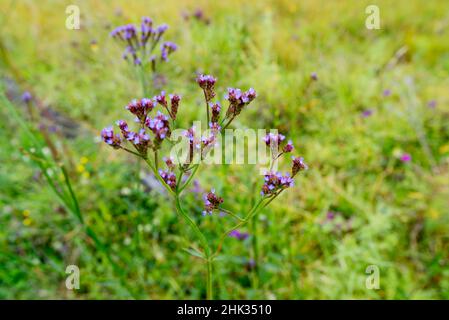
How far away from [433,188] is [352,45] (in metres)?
2.02

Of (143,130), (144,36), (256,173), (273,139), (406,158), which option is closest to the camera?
(143,130)

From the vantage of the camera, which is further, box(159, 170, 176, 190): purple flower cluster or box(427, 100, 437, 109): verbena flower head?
box(427, 100, 437, 109): verbena flower head

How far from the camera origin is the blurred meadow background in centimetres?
213

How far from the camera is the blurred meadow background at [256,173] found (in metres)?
2.13

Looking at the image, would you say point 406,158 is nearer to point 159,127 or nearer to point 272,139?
point 272,139

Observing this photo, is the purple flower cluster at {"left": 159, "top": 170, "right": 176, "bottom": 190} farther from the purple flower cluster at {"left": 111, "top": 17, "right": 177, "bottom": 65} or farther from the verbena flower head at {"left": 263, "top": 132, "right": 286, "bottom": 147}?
the purple flower cluster at {"left": 111, "top": 17, "right": 177, "bottom": 65}

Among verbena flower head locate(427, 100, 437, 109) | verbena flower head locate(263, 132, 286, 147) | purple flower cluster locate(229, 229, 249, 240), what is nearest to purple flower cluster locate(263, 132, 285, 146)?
verbena flower head locate(263, 132, 286, 147)

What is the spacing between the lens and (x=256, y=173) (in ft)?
6.73

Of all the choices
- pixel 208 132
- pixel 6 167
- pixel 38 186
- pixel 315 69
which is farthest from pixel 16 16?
pixel 208 132

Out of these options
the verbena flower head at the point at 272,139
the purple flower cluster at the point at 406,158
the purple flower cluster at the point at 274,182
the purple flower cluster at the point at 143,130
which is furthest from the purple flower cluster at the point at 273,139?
the purple flower cluster at the point at 406,158

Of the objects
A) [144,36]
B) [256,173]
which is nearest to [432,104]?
[256,173]

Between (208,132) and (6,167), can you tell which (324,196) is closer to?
(208,132)

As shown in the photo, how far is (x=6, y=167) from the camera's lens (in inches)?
113

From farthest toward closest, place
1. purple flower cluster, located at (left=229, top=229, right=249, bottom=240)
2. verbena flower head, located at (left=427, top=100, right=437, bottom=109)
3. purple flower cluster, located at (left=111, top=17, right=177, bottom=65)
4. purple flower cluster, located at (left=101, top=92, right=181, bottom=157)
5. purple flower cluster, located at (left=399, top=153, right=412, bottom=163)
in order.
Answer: verbena flower head, located at (left=427, top=100, right=437, bottom=109)
purple flower cluster, located at (left=399, top=153, right=412, bottom=163)
purple flower cluster, located at (left=229, top=229, right=249, bottom=240)
purple flower cluster, located at (left=111, top=17, right=177, bottom=65)
purple flower cluster, located at (left=101, top=92, right=181, bottom=157)
